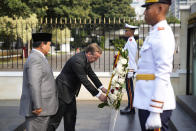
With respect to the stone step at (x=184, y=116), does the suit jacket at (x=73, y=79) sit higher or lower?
higher

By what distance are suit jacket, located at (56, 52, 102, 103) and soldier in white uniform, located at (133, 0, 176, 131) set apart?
1690 mm

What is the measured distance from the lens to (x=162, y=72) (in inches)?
106

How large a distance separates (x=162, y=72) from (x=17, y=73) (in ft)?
25.2

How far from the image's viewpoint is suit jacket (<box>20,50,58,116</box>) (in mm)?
3904

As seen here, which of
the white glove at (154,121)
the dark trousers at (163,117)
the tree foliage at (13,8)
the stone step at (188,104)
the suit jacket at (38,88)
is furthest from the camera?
the tree foliage at (13,8)

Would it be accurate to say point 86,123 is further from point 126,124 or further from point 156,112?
point 156,112

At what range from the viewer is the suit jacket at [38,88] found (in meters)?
3.90

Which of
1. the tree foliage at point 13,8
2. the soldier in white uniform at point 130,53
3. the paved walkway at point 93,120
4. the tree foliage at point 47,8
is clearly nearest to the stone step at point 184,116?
the paved walkway at point 93,120

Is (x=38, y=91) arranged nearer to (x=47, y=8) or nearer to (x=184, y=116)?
(x=184, y=116)

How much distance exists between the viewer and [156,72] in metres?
2.72

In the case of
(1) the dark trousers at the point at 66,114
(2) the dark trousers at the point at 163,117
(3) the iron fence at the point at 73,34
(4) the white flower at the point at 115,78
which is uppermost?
(3) the iron fence at the point at 73,34

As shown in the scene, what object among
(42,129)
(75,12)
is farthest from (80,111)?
(75,12)

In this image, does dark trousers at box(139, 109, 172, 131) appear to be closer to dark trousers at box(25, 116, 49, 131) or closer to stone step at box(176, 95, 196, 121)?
dark trousers at box(25, 116, 49, 131)

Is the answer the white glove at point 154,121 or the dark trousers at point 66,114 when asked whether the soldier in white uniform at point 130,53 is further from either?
the white glove at point 154,121
